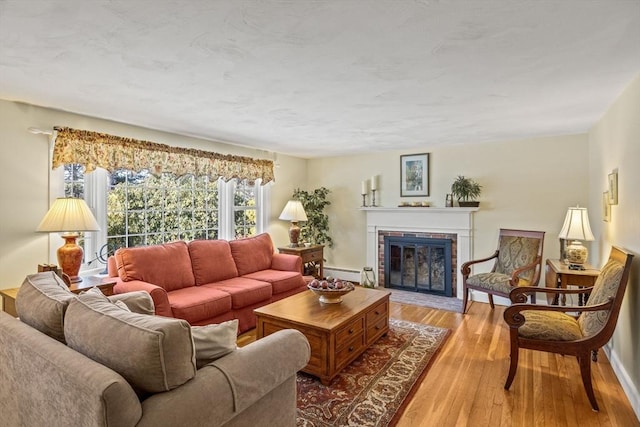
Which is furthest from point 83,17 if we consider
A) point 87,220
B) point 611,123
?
point 611,123

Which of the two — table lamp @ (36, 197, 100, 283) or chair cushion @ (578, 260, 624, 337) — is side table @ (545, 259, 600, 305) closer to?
chair cushion @ (578, 260, 624, 337)

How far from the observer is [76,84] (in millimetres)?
2465

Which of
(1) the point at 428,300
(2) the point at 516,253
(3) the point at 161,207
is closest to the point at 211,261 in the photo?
(3) the point at 161,207

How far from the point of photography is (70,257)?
2.79 m

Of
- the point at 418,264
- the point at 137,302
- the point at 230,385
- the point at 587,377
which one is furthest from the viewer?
the point at 418,264

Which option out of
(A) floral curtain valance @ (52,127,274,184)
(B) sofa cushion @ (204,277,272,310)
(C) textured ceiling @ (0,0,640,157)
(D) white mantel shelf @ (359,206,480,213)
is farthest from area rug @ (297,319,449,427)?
(A) floral curtain valance @ (52,127,274,184)

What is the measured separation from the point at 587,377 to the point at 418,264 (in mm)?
2961

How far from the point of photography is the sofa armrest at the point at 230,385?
1138 millimetres

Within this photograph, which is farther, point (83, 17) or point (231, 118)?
point (231, 118)

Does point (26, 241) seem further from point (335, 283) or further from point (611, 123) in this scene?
point (611, 123)

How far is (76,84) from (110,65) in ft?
1.84

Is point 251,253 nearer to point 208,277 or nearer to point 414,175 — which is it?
point 208,277

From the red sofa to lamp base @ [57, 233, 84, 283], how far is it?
34cm

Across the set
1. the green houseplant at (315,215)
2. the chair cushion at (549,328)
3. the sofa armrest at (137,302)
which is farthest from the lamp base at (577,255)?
the sofa armrest at (137,302)
